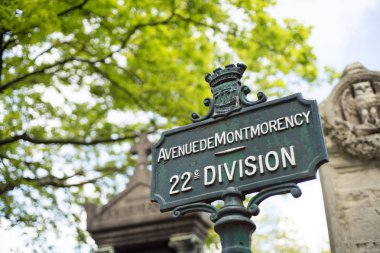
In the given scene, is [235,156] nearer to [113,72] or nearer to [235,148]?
[235,148]

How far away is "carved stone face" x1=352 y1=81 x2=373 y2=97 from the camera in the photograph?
12.0 ft

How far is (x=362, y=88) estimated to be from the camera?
146 inches

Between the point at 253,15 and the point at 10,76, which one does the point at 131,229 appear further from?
the point at 253,15

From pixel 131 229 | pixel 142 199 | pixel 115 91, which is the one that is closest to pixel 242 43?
pixel 115 91

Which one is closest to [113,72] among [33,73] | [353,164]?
[33,73]

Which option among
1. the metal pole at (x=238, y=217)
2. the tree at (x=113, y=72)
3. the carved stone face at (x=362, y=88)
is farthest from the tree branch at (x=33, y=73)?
the metal pole at (x=238, y=217)

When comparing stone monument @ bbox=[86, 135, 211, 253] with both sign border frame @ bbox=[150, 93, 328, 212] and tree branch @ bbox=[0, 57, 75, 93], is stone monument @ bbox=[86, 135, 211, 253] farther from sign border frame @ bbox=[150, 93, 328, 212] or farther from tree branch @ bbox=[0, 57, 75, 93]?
sign border frame @ bbox=[150, 93, 328, 212]

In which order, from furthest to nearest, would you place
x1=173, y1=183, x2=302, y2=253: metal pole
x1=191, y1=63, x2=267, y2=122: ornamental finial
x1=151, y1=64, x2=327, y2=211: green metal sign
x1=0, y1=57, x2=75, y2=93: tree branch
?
x1=0, y1=57, x2=75, y2=93: tree branch
x1=191, y1=63, x2=267, y2=122: ornamental finial
x1=151, y1=64, x2=327, y2=211: green metal sign
x1=173, y1=183, x2=302, y2=253: metal pole

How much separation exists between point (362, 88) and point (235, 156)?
6.90ft

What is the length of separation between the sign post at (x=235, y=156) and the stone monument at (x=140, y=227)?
11.8 feet

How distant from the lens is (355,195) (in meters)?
3.22

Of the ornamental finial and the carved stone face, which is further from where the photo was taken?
the carved stone face

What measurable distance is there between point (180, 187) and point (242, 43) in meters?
6.21

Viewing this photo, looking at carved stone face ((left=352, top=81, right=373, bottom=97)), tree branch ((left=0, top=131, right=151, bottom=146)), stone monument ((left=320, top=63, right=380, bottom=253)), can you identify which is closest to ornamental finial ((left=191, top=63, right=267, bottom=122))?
stone monument ((left=320, top=63, right=380, bottom=253))
